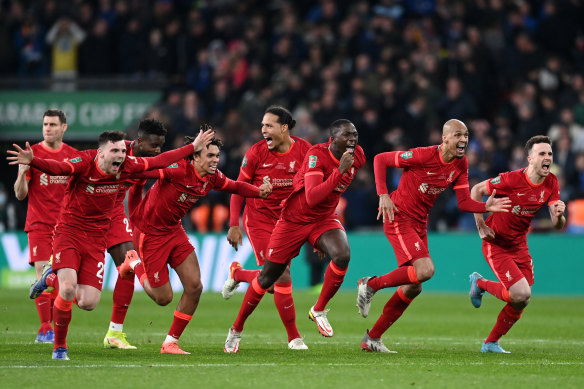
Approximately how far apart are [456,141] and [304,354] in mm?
2663

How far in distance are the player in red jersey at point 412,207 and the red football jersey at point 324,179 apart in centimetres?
44

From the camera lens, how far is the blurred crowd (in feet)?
68.4

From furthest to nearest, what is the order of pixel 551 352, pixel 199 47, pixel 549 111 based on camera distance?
pixel 199 47
pixel 549 111
pixel 551 352

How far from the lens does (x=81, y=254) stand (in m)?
10.1

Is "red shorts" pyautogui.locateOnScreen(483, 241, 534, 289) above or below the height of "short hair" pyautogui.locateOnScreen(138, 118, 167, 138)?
below

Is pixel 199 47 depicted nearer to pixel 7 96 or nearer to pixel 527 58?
pixel 7 96

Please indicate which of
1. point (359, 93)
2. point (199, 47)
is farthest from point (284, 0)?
point (359, 93)

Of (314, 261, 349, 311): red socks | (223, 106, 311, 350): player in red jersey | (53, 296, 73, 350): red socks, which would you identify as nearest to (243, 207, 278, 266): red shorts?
(223, 106, 311, 350): player in red jersey

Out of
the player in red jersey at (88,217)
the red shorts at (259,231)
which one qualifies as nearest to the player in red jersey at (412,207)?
the red shorts at (259,231)

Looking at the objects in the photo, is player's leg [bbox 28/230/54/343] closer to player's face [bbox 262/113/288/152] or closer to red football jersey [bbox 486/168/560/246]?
player's face [bbox 262/113/288/152]

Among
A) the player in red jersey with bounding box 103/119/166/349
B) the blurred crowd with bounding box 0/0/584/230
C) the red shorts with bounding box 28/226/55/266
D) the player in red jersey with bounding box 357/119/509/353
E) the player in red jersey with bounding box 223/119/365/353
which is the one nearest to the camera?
the player in red jersey with bounding box 223/119/365/353

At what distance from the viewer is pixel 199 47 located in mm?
24875

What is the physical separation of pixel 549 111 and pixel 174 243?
12.3 meters

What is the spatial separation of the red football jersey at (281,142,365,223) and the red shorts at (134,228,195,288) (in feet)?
3.58
